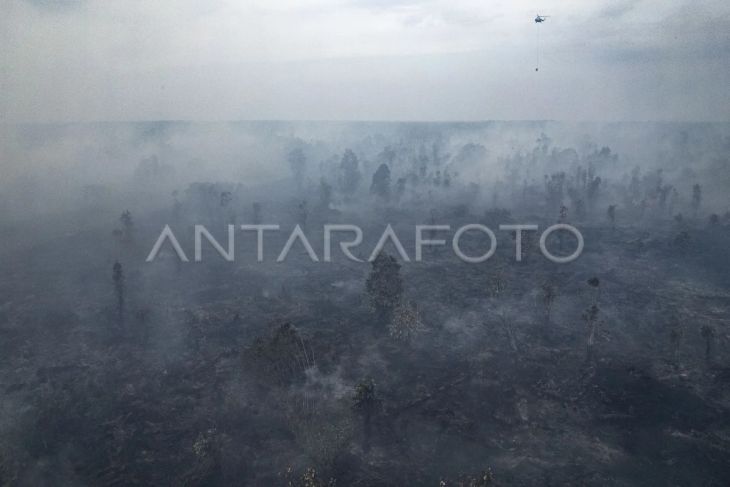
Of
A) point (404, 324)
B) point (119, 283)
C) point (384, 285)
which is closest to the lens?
point (404, 324)

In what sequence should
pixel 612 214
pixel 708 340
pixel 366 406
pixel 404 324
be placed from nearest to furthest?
pixel 366 406 → pixel 708 340 → pixel 404 324 → pixel 612 214

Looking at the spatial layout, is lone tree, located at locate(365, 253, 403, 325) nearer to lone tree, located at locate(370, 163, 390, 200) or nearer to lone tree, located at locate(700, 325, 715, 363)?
lone tree, located at locate(700, 325, 715, 363)

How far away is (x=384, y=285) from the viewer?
7475cm

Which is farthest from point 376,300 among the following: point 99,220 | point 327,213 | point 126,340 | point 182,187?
point 182,187

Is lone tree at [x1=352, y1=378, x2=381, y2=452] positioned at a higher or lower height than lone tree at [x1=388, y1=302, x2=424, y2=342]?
lower

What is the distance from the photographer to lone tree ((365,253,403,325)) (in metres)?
74.2

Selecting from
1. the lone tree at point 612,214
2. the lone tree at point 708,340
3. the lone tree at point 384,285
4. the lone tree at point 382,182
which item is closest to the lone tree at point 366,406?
the lone tree at point 384,285

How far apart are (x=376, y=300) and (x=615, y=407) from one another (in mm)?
36616

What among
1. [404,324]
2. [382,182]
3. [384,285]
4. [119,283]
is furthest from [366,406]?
[382,182]

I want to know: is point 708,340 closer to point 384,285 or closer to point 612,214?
point 384,285

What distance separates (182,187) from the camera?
7825 inches

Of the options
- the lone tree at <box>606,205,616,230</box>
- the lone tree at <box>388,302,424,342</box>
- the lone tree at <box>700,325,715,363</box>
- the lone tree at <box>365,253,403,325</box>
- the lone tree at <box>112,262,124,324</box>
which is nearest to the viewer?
the lone tree at <box>700,325,715,363</box>

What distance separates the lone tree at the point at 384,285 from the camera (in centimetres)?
7425

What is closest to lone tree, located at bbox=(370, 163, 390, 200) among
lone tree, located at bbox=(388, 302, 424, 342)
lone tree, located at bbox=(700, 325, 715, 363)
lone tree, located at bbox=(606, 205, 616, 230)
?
lone tree, located at bbox=(606, 205, 616, 230)
